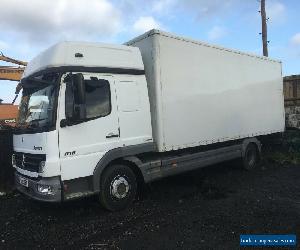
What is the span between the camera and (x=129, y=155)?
7.46m

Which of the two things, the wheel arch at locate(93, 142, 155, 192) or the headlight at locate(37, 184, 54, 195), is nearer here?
the headlight at locate(37, 184, 54, 195)

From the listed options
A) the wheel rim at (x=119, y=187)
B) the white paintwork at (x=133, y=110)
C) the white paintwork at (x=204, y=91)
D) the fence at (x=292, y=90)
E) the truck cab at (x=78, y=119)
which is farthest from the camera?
the fence at (x=292, y=90)

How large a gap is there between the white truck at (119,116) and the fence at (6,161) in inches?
73.5

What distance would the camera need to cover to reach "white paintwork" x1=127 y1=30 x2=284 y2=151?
7.86 m

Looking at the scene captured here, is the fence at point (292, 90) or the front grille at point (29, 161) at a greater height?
the fence at point (292, 90)

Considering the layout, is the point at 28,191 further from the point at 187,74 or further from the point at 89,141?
the point at 187,74

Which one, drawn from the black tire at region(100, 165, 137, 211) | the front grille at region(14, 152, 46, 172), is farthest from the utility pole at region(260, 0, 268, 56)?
the front grille at region(14, 152, 46, 172)

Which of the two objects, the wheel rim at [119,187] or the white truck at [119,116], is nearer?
the white truck at [119,116]

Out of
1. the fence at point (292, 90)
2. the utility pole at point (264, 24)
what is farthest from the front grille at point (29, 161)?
the utility pole at point (264, 24)

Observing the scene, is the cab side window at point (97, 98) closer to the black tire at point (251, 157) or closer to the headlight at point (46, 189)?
the headlight at point (46, 189)

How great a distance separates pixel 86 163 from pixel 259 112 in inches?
242

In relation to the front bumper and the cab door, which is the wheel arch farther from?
the front bumper

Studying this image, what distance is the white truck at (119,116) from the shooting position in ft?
21.7

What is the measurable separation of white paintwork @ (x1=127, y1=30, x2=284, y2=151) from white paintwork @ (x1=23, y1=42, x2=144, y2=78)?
0.44 m
